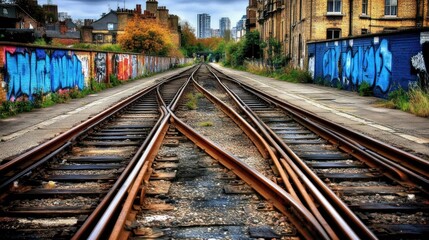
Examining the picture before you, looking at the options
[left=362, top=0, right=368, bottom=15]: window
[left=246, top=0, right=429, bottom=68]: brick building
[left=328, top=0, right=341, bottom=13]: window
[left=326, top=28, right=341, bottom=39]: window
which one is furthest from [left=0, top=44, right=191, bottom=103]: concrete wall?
[left=362, top=0, right=368, bottom=15]: window

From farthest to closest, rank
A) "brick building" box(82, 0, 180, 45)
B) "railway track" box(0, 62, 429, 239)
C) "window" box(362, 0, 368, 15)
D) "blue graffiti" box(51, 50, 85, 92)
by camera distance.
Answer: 1. "brick building" box(82, 0, 180, 45)
2. "window" box(362, 0, 368, 15)
3. "blue graffiti" box(51, 50, 85, 92)
4. "railway track" box(0, 62, 429, 239)

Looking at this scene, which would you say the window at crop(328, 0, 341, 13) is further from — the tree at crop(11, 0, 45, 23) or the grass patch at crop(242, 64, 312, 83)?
the tree at crop(11, 0, 45, 23)

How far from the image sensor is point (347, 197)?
15.9ft

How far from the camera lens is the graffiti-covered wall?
582 inches

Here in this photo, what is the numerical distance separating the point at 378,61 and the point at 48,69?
13138 mm

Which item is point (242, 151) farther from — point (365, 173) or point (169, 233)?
point (169, 233)

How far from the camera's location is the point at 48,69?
1597cm

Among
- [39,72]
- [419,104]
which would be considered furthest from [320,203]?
[39,72]

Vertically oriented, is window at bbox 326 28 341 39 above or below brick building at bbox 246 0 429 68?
below

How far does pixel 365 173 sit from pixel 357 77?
14938 mm

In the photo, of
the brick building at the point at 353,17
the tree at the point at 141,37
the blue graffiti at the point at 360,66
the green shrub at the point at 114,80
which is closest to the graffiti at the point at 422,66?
the blue graffiti at the point at 360,66

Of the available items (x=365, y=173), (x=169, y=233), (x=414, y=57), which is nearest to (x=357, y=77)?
(x=414, y=57)

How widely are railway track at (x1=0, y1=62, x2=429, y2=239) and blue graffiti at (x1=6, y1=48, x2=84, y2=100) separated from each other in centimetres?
607

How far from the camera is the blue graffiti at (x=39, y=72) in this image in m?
13.2
